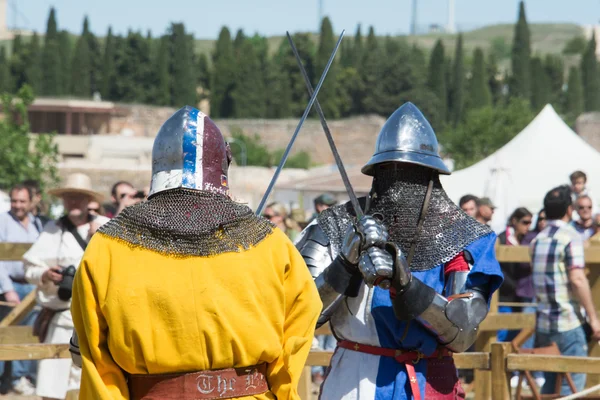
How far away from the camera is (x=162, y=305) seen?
2.79 meters

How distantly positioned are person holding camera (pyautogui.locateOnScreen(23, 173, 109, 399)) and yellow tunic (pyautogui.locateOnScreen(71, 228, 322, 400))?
304 cm

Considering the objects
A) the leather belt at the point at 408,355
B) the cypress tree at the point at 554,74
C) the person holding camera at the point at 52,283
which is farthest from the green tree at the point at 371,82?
the leather belt at the point at 408,355

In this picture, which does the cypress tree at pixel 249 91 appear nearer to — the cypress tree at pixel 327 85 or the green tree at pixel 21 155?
the cypress tree at pixel 327 85

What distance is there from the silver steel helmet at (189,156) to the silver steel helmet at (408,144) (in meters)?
0.99

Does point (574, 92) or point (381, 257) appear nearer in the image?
point (381, 257)

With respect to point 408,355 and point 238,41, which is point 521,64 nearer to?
point 238,41

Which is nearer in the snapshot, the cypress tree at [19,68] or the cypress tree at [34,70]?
the cypress tree at [34,70]

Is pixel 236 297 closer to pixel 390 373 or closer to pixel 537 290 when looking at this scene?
pixel 390 373

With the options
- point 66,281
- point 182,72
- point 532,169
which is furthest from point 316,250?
point 182,72

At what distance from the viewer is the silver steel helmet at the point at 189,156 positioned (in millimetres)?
2939

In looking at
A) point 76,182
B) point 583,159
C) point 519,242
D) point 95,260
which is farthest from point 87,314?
point 583,159

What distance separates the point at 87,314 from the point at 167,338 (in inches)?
8.6

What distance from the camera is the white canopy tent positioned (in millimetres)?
14422

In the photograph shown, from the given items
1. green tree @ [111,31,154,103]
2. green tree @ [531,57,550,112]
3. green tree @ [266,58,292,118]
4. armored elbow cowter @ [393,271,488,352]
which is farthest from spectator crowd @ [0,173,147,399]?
green tree @ [111,31,154,103]
